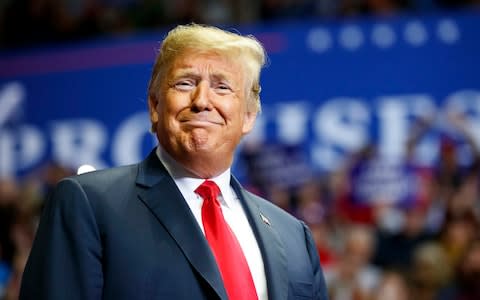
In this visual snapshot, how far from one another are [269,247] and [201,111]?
0.97ft

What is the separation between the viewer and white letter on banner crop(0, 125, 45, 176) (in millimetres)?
6391

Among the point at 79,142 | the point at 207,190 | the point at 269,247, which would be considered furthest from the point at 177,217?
the point at 79,142

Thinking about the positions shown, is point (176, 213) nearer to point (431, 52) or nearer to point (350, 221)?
point (350, 221)

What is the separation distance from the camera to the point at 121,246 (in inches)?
68.2

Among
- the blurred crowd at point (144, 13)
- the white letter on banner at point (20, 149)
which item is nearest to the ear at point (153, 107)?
the blurred crowd at point (144, 13)

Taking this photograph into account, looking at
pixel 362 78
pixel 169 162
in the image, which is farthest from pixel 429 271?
pixel 169 162

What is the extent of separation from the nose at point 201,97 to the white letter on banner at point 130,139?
424 centimetres

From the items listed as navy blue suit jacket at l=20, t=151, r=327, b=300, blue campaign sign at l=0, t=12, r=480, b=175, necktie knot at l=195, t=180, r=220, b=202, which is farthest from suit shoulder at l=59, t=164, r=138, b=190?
blue campaign sign at l=0, t=12, r=480, b=175

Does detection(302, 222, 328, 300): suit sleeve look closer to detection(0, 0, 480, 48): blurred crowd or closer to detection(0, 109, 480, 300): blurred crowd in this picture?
detection(0, 109, 480, 300): blurred crowd

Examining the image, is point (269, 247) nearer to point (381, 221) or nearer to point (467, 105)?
point (381, 221)

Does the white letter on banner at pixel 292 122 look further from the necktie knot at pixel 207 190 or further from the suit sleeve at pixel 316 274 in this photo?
the necktie knot at pixel 207 190

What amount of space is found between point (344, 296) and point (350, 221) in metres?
0.64

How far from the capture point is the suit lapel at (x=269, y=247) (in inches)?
72.7

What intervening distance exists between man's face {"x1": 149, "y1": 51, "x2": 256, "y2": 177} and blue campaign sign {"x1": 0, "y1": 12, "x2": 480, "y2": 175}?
3.82 meters
